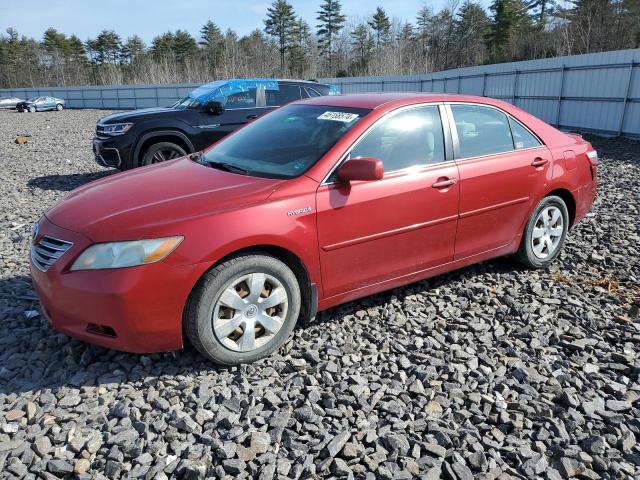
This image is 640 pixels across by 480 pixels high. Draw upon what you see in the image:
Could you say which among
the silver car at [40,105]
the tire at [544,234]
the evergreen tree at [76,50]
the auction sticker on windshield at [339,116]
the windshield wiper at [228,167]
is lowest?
the silver car at [40,105]

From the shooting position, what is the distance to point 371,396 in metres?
2.88

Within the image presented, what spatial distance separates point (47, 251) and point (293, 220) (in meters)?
1.48

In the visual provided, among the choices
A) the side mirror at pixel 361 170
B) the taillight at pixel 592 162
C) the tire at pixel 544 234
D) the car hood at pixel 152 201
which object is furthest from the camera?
the taillight at pixel 592 162

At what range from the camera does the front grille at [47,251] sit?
291 centimetres

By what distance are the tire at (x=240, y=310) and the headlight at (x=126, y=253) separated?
28 centimetres

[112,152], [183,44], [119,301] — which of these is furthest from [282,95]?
[183,44]

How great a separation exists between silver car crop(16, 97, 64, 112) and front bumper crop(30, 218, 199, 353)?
141 feet

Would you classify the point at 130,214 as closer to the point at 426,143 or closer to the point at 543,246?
the point at 426,143

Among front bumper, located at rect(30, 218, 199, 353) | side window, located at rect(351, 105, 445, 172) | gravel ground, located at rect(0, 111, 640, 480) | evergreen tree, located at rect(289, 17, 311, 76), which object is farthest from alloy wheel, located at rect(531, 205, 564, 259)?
evergreen tree, located at rect(289, 17, 311, 76)

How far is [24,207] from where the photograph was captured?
7195 millimetres

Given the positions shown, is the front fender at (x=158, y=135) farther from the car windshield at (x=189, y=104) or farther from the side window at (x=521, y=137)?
the side window at (x=521, y=137)

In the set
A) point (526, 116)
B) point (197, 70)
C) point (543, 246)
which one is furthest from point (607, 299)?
point (197, 70)

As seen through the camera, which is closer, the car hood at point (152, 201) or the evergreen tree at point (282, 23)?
the car hood at point (152, 201)

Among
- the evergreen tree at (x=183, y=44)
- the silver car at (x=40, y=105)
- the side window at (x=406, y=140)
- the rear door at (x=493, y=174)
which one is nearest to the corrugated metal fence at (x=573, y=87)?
the rear door at (x=493, y=174)
